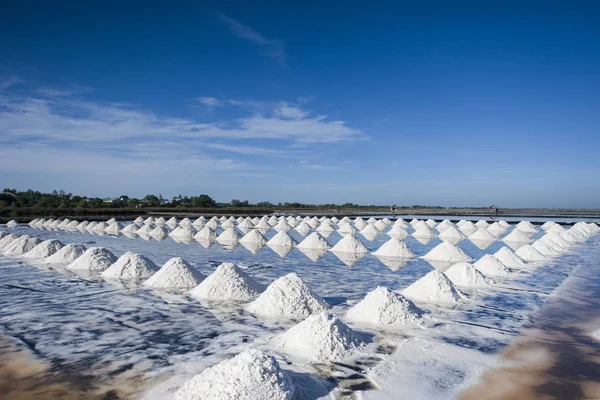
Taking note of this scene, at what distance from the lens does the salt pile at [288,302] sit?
Answer: 4199 mm

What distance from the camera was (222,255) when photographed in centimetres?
899

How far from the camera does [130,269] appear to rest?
20.1 ft

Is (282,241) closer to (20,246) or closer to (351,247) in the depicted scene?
(351,247)

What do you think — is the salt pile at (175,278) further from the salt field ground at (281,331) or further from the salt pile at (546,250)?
the salt pile at (546,250)

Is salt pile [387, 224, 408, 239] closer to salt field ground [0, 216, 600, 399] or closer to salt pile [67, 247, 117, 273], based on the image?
salt field ground [0, 216, 600, 399]

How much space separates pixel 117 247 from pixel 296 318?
297 inches

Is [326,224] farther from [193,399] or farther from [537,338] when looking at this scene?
[193,399]

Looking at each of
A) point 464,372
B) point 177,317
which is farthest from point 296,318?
point 464,372

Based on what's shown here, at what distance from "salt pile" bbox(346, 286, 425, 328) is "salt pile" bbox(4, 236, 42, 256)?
23.8 ft

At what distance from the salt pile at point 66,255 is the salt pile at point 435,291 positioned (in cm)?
562

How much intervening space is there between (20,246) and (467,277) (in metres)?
8.23

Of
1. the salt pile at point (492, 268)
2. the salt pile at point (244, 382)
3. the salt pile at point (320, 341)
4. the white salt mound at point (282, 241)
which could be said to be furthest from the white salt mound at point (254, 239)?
the salt pile at point (244, 382)

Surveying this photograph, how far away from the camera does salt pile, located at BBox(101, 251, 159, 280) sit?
19.9 feet

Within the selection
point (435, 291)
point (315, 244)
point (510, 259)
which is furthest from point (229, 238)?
point (435, 291)
